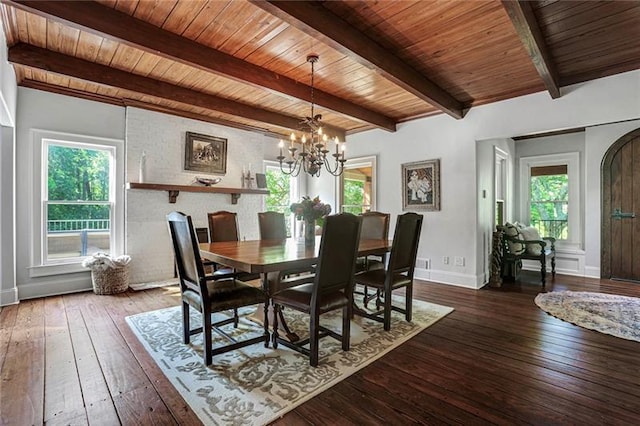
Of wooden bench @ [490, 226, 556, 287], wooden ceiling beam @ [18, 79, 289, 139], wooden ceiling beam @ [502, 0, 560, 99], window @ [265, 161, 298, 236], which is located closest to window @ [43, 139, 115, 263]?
wooden ceiling beam @ [18, 79, 289, 139]

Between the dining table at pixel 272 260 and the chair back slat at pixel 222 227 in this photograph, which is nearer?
the dining table at pixel 272 260

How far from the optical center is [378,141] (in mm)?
5562

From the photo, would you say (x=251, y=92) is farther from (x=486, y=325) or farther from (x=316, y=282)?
(x=486, y=325)

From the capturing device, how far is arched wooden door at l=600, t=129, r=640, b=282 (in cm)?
489

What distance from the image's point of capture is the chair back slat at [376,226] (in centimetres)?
394

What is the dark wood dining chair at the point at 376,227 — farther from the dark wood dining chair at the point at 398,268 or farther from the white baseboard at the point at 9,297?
the white baseboard at the point at 9,297

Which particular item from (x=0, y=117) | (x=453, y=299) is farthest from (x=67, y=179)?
(x=453, y=299)

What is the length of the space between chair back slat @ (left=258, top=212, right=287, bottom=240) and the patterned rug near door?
3196mm

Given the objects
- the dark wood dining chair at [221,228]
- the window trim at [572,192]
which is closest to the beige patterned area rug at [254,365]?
the dark wood dining chair at [221,228]

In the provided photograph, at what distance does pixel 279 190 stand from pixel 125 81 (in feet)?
10.9

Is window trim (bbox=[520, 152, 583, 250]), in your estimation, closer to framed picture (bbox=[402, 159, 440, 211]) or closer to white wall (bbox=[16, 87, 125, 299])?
framed picture (bbox=[402, 159, 440, 211])

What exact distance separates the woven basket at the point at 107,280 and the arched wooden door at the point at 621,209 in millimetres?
7398

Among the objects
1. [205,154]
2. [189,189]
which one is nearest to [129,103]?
[205,154]

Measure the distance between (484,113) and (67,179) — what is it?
5690 millimetres
